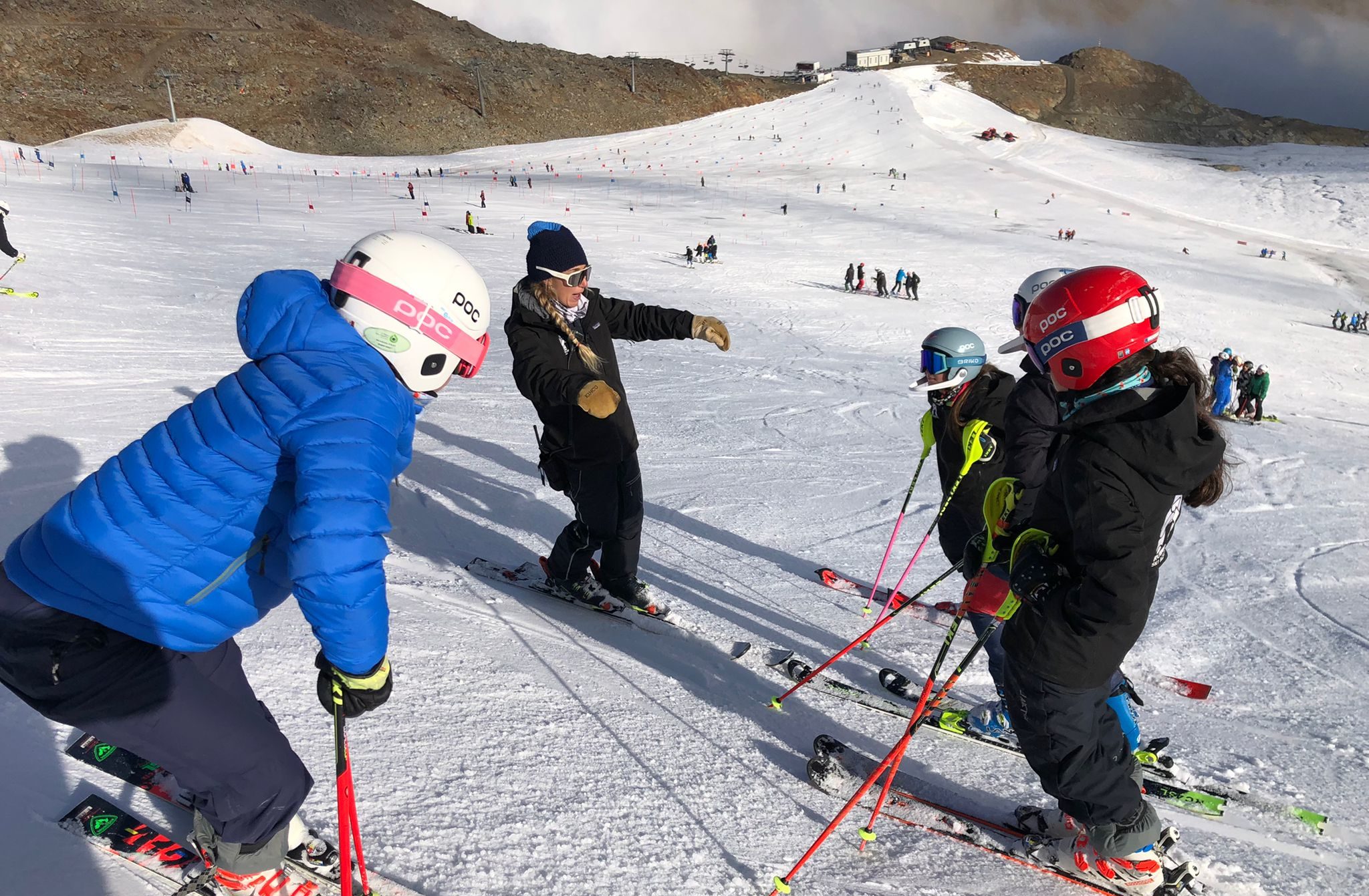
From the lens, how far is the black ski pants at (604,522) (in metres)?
4.26

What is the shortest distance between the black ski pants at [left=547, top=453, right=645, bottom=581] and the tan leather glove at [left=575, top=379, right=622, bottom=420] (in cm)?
68

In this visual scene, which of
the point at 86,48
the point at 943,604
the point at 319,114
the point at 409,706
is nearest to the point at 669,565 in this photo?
the point at 943,604

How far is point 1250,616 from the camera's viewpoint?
5.29 metres

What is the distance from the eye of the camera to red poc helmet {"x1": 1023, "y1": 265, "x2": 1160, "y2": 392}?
2.36 m

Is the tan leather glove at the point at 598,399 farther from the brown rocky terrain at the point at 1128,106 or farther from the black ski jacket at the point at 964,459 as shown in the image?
the brown rocky terrain at the point at 1128,106

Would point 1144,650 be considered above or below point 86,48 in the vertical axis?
below

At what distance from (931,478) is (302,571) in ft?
23.5

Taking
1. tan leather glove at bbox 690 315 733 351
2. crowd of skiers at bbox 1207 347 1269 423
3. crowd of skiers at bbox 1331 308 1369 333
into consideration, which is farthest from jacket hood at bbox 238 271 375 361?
crowd of skiers at bbox 1331 308 1369 333

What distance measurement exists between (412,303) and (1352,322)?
1226 inches

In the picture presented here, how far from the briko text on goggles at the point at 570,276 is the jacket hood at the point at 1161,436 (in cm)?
235

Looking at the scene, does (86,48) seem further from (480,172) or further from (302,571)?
(302,571)

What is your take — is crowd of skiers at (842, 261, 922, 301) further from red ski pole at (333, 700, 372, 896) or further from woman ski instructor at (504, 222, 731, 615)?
red ski pole at (333, 700, 372, 896)

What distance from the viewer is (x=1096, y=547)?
2.21 metres

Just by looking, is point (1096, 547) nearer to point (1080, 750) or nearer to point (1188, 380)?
point (1188, 380)
